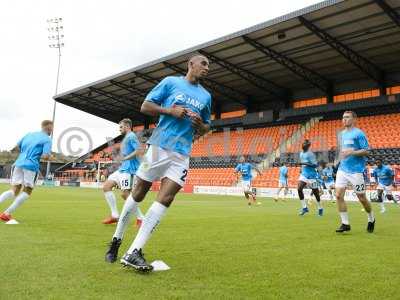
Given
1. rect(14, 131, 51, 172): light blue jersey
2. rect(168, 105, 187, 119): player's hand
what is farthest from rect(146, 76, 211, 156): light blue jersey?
rect(14, 131, 51, 172): light blue jersey

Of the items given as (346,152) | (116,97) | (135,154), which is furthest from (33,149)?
(116,97)

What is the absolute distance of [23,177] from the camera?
8547 millimetres

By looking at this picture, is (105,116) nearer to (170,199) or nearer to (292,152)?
(292,152)

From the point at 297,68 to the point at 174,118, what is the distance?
27.9 metres

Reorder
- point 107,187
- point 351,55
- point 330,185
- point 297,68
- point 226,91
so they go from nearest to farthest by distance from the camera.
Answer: point 107,187
point 330,185
point 351,55
point 297,68
point 226,91

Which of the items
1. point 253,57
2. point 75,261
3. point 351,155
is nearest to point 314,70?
point 253,57

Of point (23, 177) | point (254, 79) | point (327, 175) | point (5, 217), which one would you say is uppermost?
point (254, 79)

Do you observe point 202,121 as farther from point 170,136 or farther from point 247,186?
point 247,186

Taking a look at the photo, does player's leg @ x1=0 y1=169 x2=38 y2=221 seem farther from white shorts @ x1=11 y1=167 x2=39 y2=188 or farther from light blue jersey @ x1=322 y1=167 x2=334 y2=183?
light blue jersey @ x1=322 y1=167 x2=334 y2=183

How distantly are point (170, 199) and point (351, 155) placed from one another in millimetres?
4691

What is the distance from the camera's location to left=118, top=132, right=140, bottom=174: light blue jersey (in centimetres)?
818

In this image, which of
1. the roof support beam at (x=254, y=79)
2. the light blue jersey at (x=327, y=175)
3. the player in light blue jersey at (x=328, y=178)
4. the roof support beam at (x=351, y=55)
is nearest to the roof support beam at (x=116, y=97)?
the roof support beam at (x=254, y=79)

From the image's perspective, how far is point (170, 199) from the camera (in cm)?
428

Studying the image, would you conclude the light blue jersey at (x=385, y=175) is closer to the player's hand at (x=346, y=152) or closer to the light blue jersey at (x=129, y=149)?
the player's hand at (x=346, y=152)
